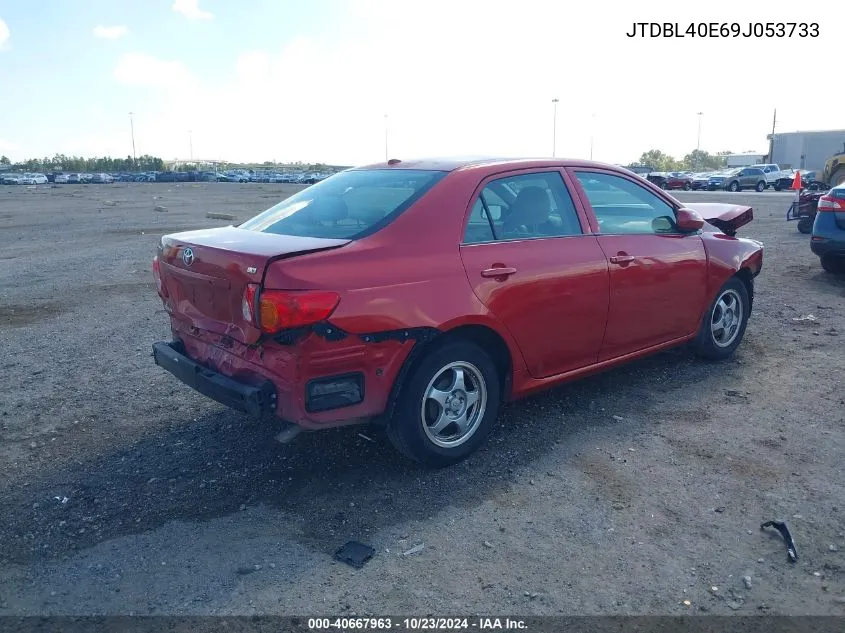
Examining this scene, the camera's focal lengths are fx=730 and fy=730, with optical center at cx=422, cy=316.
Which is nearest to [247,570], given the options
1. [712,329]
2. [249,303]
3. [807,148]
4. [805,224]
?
[249,303]

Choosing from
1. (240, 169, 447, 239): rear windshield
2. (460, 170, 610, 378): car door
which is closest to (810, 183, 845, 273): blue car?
(460, 170, 610, 378): car door

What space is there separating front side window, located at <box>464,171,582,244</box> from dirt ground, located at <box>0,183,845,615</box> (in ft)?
4.22

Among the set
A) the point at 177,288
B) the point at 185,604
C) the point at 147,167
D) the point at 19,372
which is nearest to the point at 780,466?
the point at 185,604

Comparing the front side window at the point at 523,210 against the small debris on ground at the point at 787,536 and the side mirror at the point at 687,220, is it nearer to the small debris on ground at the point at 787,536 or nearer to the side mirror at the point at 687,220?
the side mirror at the point at 687,220

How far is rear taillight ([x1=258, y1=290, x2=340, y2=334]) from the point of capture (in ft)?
11.3

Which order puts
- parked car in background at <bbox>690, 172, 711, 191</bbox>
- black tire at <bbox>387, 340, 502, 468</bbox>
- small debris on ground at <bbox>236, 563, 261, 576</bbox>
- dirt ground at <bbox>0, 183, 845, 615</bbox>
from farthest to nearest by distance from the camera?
parked car in background at <bbox>690, 172, 711, 191</bbox> → black tire at <bbox>387, 340, 502, 468</bbox> → small debris on ground at <bbox>236, 563, 261, 576</bbox> → dirt ground at <bbox>0, 183, 845, 615</bbox>

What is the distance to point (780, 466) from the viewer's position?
415 cm

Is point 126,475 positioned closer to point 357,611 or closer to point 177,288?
point 177,288

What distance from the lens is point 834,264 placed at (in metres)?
9.94

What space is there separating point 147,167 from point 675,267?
128m

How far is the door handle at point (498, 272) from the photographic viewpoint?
412 cm

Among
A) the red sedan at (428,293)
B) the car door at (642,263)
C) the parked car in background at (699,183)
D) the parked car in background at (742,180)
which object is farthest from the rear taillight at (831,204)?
the parked car in background at (699,183)

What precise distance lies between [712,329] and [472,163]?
2683 millimetres

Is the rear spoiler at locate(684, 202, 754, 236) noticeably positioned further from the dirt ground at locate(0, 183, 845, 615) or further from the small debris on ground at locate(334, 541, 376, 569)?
the small debris on ground at locate(334, 541, 376, 569)
